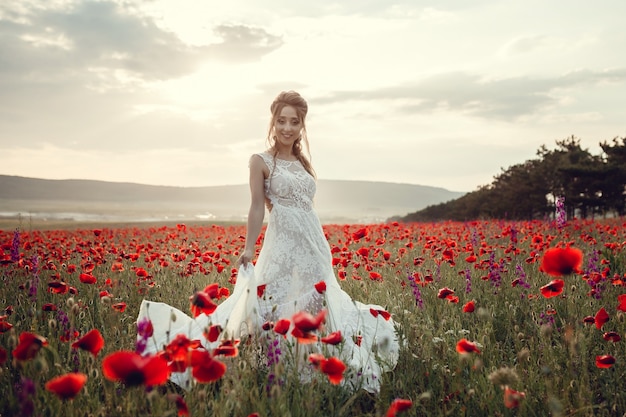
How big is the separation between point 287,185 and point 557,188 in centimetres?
3228

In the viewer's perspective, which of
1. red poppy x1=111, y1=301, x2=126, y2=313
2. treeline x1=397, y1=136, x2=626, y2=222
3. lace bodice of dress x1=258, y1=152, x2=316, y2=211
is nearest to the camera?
red poppy x1=111, y1=301, x2=126, y2=313

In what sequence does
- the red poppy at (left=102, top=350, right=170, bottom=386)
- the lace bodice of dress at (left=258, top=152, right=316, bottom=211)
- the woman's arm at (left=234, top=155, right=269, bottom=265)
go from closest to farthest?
the red poppy at (left=102, top=350, right=170, bottom=386), the woman's arm at (left=234, top=155, right=269, bottom=265), the lace bodice of dress at (left=258, top=152, right=316, bottom=211)

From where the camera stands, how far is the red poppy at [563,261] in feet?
6.36

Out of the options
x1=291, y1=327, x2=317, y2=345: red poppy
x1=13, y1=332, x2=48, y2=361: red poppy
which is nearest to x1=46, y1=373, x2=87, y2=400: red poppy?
x1=13, y1=332, x2=48, y2=361: red poppy

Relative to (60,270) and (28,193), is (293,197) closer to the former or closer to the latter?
(60,270)

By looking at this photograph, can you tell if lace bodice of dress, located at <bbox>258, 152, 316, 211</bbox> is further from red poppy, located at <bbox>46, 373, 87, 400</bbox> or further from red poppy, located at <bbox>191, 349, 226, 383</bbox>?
red poppy, located at <bbox>46, 373, 87, 400</bbox>

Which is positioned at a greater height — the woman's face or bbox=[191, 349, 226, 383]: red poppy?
the woman's face

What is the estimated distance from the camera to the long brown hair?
3.75m

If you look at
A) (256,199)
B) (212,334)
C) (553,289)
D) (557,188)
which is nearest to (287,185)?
(256,199)

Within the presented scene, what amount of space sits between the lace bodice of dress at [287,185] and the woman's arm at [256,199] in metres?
0.05

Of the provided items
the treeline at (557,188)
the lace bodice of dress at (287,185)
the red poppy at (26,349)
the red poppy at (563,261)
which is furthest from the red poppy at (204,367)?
the treeline at (557,188)

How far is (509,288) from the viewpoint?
4641 millimetres

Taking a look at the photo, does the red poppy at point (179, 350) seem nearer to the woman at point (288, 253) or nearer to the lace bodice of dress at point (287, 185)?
the woman at point (288, 253)

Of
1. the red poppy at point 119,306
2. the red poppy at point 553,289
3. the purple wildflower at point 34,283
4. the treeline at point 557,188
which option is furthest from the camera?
the treeline at point 557,188
